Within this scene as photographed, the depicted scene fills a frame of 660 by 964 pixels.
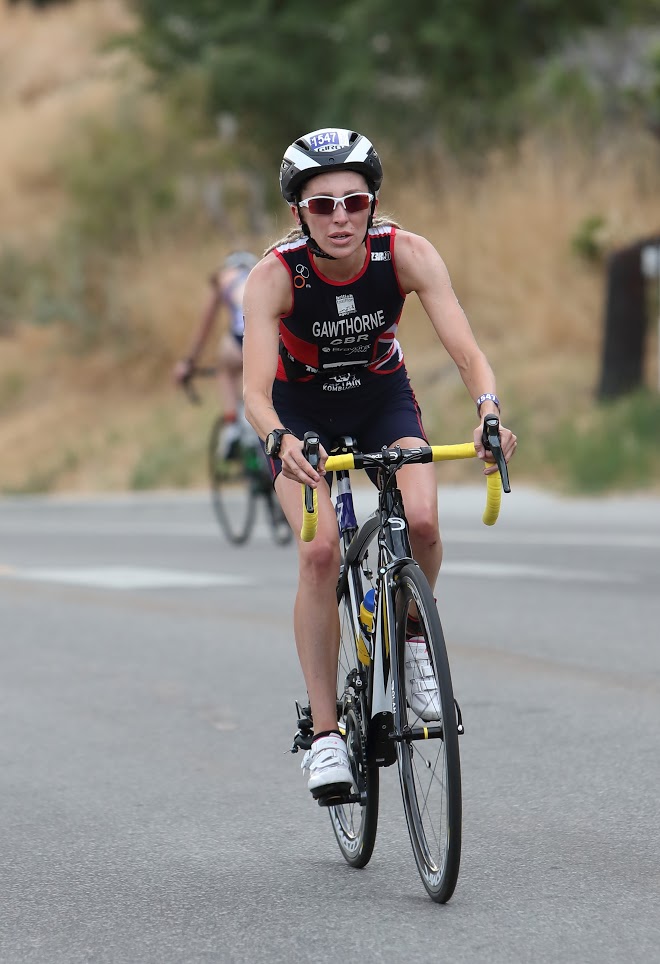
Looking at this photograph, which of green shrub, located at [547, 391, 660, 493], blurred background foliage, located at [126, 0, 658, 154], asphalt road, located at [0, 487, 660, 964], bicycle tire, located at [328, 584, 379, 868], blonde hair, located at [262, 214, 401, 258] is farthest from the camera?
blurred background foliage, located at [126, 0, 658, 154]

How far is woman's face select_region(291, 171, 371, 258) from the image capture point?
17.4 feet

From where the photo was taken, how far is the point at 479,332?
983 inches

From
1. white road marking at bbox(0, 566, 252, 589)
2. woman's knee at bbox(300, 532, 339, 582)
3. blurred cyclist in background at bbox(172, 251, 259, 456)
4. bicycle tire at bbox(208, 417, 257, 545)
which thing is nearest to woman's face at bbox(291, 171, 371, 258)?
woman's knee at bbox(300, 532, 339, 582)

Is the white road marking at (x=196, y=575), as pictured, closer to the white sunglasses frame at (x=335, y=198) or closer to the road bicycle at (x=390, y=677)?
the road bicycle at (x=390, y=677)

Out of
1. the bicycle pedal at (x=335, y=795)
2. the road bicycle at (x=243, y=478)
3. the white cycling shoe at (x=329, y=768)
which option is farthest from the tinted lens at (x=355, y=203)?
the road bicycle at (x=243, y=478)

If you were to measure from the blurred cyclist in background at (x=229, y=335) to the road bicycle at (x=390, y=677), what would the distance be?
28.1 ft

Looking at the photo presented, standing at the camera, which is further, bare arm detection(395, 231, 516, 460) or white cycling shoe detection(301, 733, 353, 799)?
bare arm detection(395, 231, 516, 460)

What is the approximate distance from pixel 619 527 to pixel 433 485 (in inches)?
431

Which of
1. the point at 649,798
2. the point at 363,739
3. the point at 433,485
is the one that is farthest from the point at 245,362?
the point at 649,798

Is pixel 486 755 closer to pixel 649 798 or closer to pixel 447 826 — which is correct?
pixel 649 798

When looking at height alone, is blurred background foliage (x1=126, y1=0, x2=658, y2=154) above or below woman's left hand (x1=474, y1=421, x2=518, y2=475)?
above

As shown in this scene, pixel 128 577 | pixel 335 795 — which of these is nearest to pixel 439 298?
pixel 335 795

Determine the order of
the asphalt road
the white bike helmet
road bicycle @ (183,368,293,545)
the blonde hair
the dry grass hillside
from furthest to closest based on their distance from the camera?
the dry grass hillside < road bicycle @ (183,368,293,545) < the blonde hair < the white bike helmet < the asphalt road

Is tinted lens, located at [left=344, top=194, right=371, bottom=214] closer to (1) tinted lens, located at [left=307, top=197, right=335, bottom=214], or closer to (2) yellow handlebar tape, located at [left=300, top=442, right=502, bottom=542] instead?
(1) tinted lens, located at [left=307, top=197, right=335, bottom=214]
